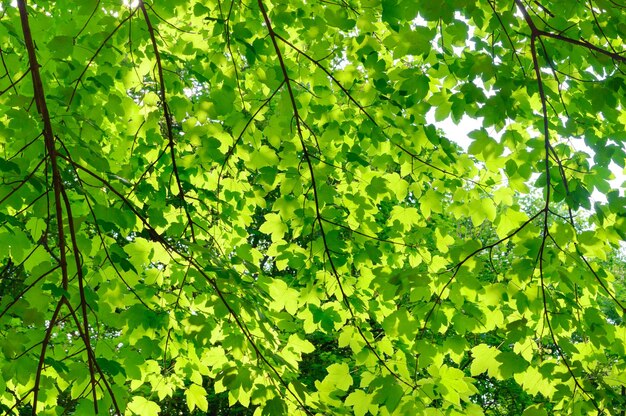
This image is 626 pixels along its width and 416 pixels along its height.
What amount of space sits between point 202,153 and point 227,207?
67cm

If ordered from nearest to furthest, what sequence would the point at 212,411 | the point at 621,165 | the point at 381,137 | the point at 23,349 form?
the point at 23,349 → the point at 621,165 → the point at 381,137 → the point at 212,411

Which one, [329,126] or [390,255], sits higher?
[329,126]

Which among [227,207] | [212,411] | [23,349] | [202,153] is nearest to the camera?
[23,349]

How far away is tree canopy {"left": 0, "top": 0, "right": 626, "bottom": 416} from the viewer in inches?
95.8

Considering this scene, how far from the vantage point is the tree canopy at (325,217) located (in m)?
2.43

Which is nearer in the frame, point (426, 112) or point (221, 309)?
point (221, 309)

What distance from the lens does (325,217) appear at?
3291 millimetres

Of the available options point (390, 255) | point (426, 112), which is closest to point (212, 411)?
point (390, 255)

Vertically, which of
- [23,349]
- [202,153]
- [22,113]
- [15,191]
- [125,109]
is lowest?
[23,349]

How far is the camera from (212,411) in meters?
12.8

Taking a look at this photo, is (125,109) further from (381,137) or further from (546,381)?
(546,381)

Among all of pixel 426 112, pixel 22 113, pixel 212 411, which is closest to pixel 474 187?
pixel 426 112

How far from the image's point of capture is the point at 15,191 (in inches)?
92.7

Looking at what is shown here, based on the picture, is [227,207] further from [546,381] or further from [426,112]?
[546,381]
